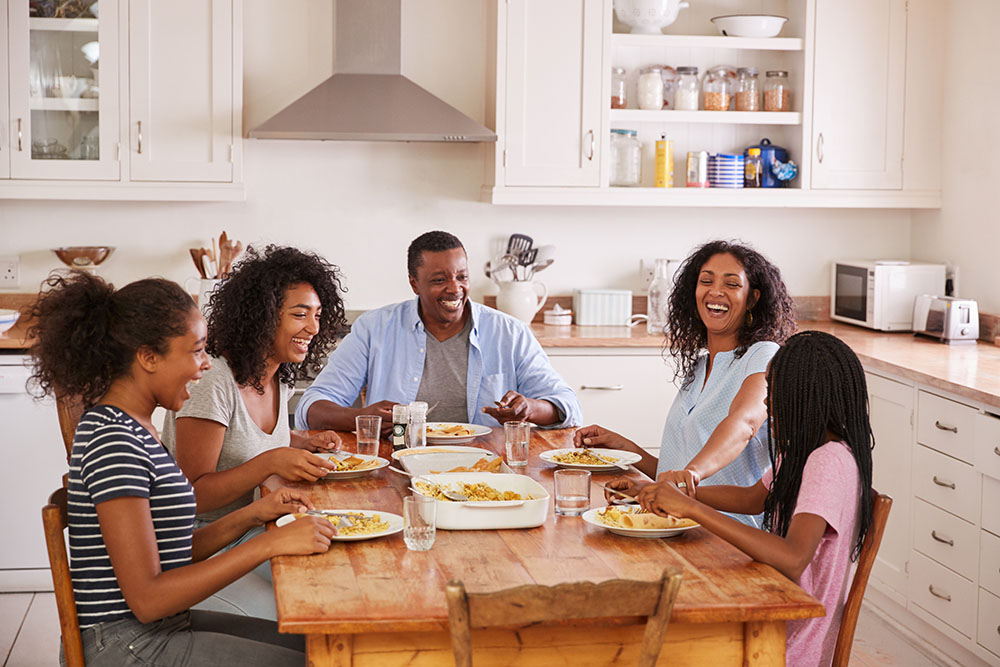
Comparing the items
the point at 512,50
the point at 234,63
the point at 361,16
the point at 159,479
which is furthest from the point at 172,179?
the point at 159,479

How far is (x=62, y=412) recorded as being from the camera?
2850 mm

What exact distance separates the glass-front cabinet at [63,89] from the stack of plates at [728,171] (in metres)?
2.33

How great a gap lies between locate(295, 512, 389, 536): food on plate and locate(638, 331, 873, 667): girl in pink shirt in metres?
0.46

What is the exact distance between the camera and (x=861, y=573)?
1885 mm

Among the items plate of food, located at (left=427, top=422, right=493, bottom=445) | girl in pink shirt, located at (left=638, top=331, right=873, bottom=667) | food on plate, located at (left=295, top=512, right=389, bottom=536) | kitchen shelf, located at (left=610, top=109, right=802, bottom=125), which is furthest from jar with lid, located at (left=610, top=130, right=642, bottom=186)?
food on plate, located at (left=295, top=512, right=389, bottom=536)

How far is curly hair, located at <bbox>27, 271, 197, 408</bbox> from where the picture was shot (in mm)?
1830

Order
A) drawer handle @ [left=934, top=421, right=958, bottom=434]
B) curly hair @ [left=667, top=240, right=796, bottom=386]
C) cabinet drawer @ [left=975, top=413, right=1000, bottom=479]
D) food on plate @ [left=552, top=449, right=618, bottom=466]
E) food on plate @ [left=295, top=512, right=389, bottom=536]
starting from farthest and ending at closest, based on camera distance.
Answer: drawer handle @ [left=934, top=421, right=958, bottom=434] → cabinet drawer @ [left=975, top=413, right=1000, bottom=479] → curly hair @ [left=667, top=240, right=796, bottom=386] → food on plate @ [left=552, top=449, right=618, bottom=466] → food on plate @ [left=295, top=512, right=389, bottom=536]

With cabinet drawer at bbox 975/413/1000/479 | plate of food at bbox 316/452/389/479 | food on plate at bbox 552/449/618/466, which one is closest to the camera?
plate of food at bbox 316/452/389/479

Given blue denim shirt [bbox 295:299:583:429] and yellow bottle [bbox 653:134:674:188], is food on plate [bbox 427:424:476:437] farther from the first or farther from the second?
yellow bottle [bbox 653:134:674:188]

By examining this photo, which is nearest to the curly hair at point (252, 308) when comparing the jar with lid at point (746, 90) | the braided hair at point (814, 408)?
the braided hair at point (814, 408)

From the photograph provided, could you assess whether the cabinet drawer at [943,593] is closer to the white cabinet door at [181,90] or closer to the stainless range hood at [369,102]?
the stainless range hood at [369,102]

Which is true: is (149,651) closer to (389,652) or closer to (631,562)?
(389,652)

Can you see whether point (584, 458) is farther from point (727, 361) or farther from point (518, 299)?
point (518, 299)

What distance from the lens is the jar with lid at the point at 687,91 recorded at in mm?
4438
